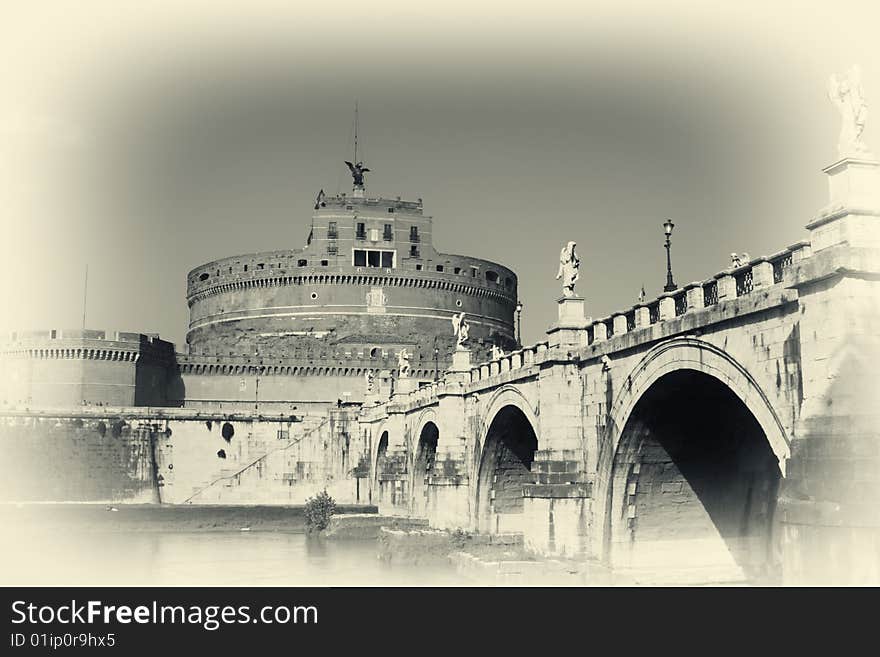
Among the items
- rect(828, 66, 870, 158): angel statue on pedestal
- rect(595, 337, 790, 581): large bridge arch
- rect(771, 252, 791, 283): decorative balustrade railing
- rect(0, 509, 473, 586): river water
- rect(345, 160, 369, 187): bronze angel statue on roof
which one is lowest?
rect(0, 509, 473, 586): river water

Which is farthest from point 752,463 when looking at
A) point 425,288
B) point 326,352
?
point 425,288

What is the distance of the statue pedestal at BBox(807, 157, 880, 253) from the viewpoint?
12.8 metres

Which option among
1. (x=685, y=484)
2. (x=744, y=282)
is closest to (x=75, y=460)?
(x=685, y=484)

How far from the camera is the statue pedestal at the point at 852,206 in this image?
12.8m

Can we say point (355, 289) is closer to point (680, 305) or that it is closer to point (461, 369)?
point (461, 369)

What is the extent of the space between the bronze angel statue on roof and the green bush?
42286mm

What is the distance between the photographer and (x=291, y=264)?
77938mm

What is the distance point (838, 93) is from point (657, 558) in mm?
11874

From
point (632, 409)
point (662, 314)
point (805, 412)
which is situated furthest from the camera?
point (632, 409)

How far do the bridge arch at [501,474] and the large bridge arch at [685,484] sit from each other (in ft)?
28.8

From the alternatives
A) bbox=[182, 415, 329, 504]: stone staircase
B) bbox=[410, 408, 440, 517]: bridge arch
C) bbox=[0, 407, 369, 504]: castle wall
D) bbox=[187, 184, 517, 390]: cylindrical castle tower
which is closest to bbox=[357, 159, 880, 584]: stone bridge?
bbox=[410, 408, 440, 517]: bridge arch

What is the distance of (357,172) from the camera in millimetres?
83812

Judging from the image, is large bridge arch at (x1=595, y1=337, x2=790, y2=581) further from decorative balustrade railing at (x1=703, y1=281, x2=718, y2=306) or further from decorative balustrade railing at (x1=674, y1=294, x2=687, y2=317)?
decorative balustrade railing at (x1=703, y1=281, x2=718, y2=306)
